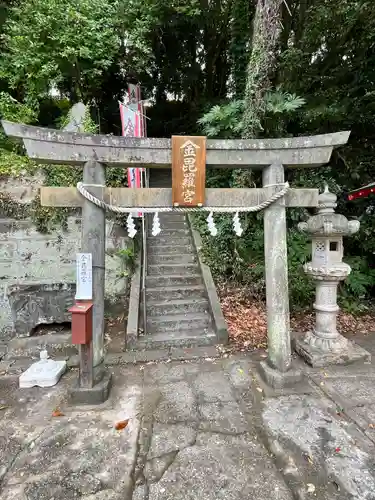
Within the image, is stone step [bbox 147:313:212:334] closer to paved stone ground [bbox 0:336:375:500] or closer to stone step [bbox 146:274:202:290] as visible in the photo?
stone step [bbox 146:274:202:290]

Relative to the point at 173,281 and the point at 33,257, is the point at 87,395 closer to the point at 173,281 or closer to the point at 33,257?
the point at 173,281

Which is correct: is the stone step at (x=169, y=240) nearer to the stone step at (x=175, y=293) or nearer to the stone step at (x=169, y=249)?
the stone step at (x=169, y=249)

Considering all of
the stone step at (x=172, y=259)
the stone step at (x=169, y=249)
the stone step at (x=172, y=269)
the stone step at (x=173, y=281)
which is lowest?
the stone step at (x=173, y=281)

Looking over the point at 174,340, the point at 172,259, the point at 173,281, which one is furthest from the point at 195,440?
the point at 172,259

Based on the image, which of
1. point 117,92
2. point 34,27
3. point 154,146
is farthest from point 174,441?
point 117,92

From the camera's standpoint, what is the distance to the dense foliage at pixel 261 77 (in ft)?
19.1

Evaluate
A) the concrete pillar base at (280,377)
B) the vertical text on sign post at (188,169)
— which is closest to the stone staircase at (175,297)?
the concrete pillar base at (280,377)

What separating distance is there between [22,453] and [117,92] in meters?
13.2

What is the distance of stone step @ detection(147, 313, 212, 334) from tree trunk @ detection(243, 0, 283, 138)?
3921mm

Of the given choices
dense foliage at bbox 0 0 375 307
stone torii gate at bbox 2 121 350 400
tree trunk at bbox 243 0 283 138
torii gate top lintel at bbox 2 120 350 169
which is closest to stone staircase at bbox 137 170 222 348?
dense foliage at bbox 0 0 375 307

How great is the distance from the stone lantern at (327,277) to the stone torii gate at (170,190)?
2.54 ft

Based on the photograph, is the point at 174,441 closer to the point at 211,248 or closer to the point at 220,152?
the point at 220,152

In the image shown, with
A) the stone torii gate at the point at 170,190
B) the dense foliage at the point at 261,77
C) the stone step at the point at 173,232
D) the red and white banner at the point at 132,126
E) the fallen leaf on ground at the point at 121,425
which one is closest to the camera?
the fallen leaf on ground at the point at 121,425

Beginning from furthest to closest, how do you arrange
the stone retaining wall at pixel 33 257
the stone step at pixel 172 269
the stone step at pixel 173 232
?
the stone step at pixel 173 232, the stone step at pixel 172 269, the stone retaining wall at pixel 33 257
